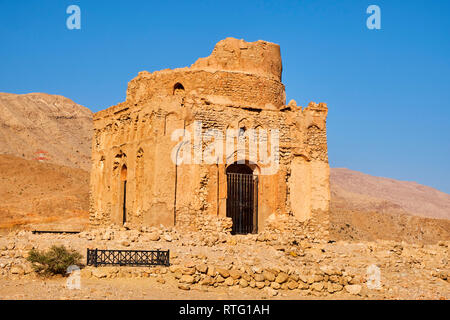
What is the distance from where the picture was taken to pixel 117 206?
21.0 metres

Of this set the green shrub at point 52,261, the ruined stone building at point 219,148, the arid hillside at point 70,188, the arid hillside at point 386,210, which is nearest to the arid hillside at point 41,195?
the arid hillside at point 70,188

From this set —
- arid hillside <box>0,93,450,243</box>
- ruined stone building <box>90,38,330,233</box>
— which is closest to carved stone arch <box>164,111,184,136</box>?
ruined stone building <box>90,38,330,233</box>

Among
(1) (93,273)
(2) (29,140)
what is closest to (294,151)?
(1) (93,273)

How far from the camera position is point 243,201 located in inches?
771

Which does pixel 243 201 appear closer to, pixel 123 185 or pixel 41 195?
pixel 123 185

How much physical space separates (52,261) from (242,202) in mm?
8782

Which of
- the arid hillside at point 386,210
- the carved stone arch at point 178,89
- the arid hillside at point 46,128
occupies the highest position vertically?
the arid hillside at point 46,128

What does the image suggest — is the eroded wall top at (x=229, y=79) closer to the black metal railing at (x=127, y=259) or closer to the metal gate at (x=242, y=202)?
the metal gate at (x=242, y=202)

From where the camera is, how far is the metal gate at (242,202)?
756 inches

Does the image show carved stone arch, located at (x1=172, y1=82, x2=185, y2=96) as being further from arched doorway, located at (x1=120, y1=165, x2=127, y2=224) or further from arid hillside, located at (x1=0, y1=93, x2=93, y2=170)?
arid hillside, located at (x1=0, y1=93, x2=93, y2=170)

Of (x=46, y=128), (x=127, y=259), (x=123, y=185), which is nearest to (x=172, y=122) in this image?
(x=123, y=185)

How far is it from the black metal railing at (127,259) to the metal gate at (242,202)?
19.6 feet
